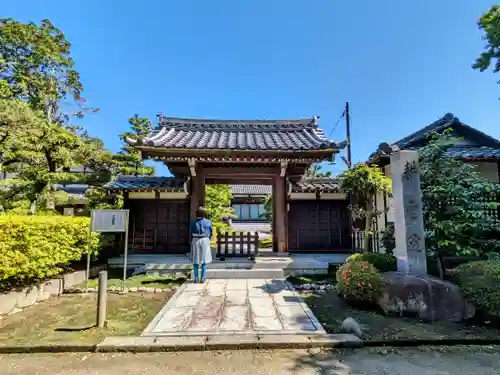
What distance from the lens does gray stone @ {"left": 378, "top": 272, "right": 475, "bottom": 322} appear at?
459 cm

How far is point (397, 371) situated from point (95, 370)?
3.30 meters

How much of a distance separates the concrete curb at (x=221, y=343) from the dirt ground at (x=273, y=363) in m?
0.10

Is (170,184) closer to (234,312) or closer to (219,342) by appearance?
(234,312)

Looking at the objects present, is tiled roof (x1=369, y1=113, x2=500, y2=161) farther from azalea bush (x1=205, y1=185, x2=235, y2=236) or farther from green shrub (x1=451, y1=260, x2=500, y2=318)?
azalea bush (x1=205, y1=185, x2=235, y2=236)

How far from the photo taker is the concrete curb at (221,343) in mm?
3574

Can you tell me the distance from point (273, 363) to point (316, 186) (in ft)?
26.2

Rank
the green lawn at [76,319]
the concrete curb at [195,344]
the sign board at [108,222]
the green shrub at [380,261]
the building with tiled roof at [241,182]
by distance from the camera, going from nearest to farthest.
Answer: the concrete curb at [195,344], the green lawn at [76,319], the green shrub at [380,261], the sign board at [108,222], the building with tiled roof at [241,182]

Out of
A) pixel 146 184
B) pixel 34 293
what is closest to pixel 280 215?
pixel 146 184

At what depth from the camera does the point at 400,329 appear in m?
4.19

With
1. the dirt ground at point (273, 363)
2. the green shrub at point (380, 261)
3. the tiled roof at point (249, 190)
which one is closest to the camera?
the dirt ground at point (273, 363)

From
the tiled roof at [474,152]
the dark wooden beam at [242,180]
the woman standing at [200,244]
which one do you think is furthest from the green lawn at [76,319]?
the tiled roof at [474,152]

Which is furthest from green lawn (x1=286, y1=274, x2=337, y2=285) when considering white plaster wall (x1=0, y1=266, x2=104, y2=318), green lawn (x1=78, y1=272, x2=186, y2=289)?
white plaster wall (x1=0, y1=266, x2=104, y2=318)

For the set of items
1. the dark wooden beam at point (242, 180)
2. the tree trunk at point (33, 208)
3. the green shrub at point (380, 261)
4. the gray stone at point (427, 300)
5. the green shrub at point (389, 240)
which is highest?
the dark wooden beam at point (242, 180)

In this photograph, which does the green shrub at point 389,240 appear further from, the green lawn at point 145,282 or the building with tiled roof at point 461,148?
the green lawn at point 145,282
